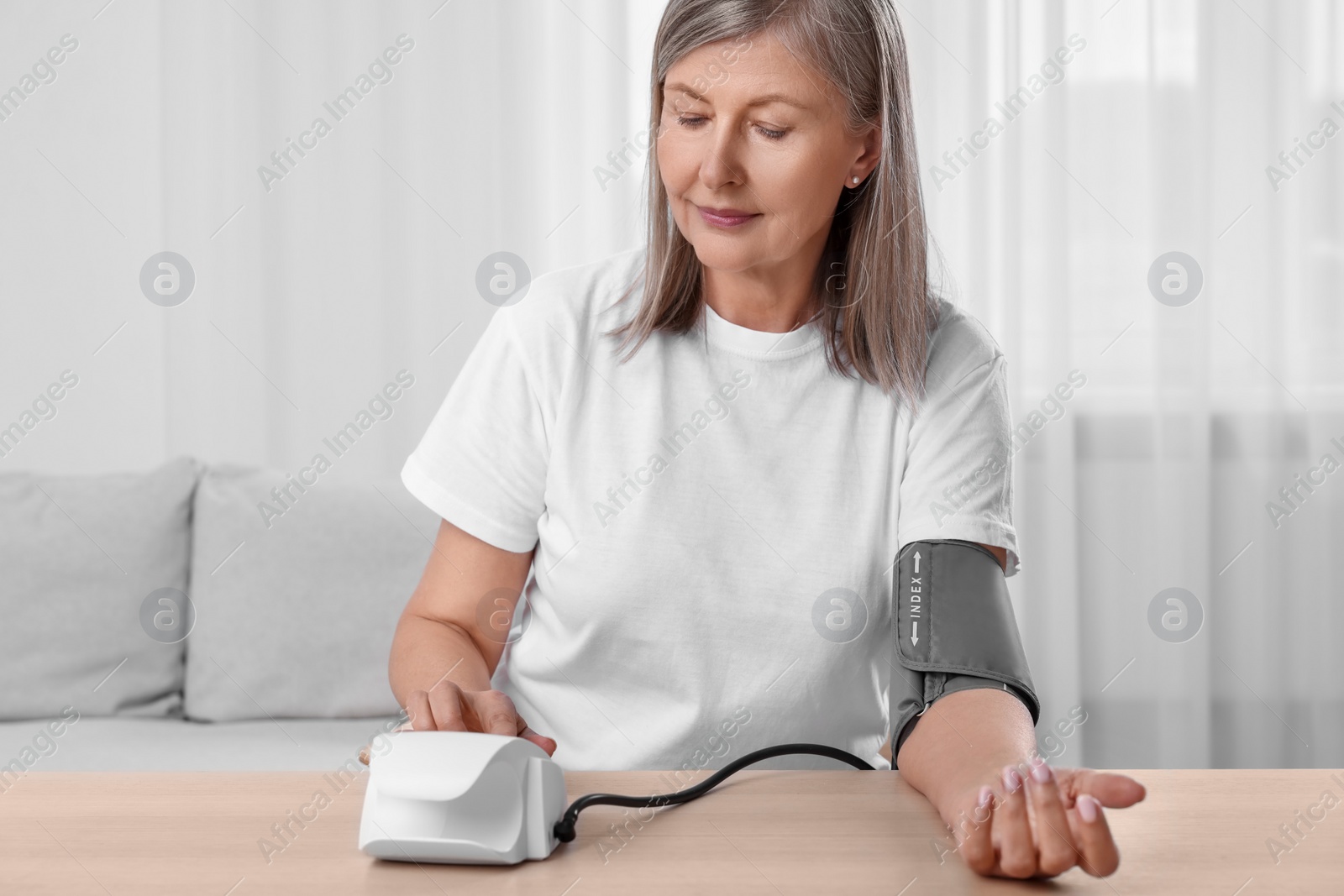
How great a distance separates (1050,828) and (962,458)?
0.46 metres

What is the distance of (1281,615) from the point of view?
252cm

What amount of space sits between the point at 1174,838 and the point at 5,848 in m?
0.71

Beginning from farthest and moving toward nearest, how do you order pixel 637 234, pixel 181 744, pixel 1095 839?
pixel 637 234 → pixel 181 744 → pixel 1095 839

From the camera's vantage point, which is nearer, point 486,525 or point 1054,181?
point 486,525

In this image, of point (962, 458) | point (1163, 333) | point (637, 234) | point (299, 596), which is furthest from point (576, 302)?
point (1163, 333)

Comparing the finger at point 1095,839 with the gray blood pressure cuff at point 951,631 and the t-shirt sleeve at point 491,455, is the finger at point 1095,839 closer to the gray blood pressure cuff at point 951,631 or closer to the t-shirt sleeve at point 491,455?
the gray blood pressure cuff at point 951,631

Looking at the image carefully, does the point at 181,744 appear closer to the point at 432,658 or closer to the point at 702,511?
the point at 432,658

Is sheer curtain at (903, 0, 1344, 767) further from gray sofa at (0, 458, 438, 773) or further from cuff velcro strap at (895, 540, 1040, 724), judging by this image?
cuff velcro strap at (895, 540, 1040, 724)

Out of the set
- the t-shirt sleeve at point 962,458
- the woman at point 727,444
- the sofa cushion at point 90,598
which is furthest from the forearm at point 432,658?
the sofa cushion at point 90,598

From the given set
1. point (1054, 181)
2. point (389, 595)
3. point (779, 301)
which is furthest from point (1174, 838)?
point (1054, 181)

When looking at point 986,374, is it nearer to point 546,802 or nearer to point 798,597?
point 798,597

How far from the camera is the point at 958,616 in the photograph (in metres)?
0.90

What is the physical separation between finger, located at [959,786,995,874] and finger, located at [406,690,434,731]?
0.36 metres

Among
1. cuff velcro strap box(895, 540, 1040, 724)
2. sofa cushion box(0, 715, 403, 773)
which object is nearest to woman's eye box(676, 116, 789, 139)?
cuff velcro strap box(895, 540, 1040, 724)
